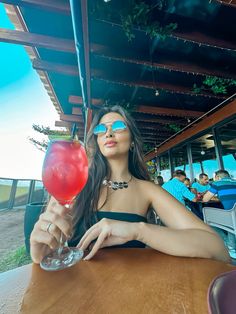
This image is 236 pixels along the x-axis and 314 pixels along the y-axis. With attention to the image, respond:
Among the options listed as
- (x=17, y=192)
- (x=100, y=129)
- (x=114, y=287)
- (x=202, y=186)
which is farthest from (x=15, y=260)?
(x=17, y=192)

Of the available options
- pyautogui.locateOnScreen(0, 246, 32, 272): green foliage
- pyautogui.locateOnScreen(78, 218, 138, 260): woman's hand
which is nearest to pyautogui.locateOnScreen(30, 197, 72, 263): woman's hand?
pyautogui.locateOnScreen(78, 218, 138, 260): woman's hand

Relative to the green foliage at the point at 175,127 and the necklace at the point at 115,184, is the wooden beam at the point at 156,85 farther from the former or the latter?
the necklace at the point at 115,184

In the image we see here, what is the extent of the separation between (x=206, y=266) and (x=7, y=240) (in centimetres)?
448

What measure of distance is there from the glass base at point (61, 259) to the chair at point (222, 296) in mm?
514

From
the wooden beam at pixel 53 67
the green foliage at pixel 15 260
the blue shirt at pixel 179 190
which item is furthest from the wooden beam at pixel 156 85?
the green foliage at pixel 15 260

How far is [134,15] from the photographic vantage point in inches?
75.7

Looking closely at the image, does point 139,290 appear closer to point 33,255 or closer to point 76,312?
point 76,312

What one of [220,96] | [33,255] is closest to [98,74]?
Answer: [220,96]

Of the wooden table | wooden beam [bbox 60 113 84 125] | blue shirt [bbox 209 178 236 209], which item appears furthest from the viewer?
wooden beam [bbox 60 113 84 125]

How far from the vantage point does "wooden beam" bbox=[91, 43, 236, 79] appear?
8.02 feet

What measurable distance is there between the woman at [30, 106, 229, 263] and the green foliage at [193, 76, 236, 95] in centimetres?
248

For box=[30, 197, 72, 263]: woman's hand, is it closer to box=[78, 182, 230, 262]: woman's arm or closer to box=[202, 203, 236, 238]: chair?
box=[78, 182, 230, 262]: woman's arm

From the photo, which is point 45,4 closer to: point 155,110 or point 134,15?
point 134,15

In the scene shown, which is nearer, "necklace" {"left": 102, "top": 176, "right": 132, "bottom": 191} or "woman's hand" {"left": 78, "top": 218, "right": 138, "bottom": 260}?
"woman's hand" {"left": 78, "top": 218, "right": 138, "bottom": 260}
